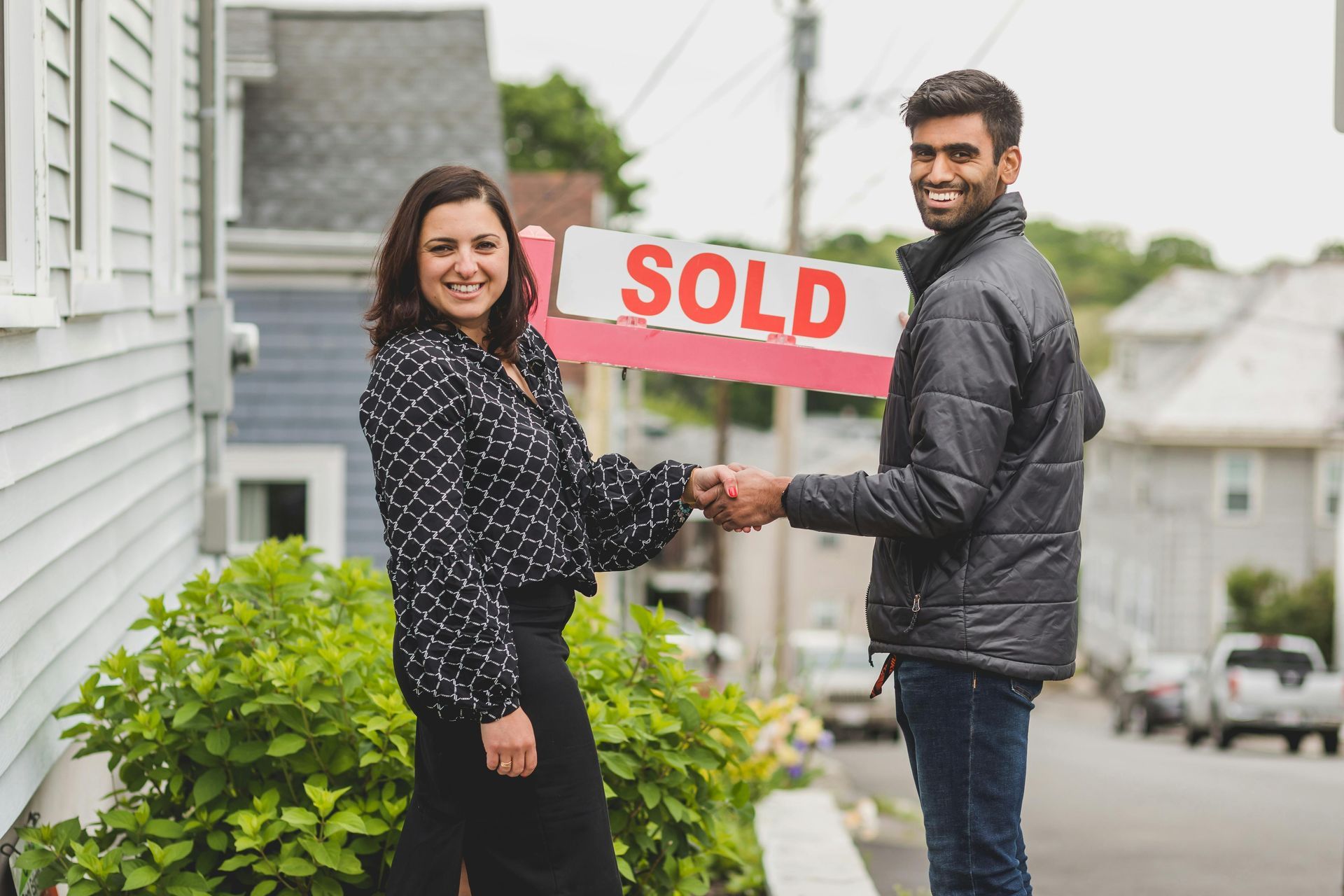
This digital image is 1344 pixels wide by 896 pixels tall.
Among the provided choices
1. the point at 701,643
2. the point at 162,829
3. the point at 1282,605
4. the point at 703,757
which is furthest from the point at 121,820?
the point at 1282,605

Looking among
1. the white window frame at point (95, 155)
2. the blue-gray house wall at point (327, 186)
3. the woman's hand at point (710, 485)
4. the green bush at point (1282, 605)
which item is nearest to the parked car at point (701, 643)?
the woman's hand at point (710, 485)

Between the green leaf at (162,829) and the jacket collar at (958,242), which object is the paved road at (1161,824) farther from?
the jacket collar at (958,242)

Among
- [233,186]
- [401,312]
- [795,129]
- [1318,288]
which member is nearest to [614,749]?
[401,312]

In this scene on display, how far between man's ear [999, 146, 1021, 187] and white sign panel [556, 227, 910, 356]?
0.73 metres

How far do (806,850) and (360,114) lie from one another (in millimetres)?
7992

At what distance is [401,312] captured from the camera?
260cm

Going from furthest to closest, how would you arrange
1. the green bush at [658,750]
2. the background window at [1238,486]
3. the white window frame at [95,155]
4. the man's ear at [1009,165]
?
the background window at [1238,486] → the white window frame at [95,155] → the green bush at [658,750] → the man's ear at [1009,165]

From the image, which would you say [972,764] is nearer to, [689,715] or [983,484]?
[983,484]

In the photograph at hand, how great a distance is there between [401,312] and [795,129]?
11.7m

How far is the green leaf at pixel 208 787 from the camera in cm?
319

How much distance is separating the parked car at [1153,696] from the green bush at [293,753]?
63.2ft

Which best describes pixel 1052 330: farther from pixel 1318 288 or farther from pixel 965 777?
pixel 1318 288

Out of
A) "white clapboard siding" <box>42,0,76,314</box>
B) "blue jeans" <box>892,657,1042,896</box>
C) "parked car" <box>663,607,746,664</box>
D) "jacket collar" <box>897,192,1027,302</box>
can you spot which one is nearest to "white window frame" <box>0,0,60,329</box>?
"white clapboard siding" <box>42,0,76,314</box>

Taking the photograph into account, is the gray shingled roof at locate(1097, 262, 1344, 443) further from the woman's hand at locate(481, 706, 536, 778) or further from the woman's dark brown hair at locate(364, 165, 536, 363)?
the woman's hand at locate(481, 706, 536, 778)
